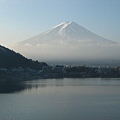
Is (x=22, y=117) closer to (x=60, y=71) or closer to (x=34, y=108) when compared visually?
(x=34, y=108)

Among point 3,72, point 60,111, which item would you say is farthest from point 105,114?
point 3,72

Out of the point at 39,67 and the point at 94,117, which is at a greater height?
the point at 39,67

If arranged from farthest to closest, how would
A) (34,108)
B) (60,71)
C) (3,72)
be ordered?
(60,71) → (3,72) → (34,108)

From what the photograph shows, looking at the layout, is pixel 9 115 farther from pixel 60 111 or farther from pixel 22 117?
pixel 60 111

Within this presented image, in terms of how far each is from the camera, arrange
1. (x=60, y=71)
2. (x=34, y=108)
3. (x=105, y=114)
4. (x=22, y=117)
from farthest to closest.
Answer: (x=60, y=71) < (x=34, y=108) < (x=105, y=114) < (x=22, y=117)

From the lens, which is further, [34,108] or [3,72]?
[3,72]

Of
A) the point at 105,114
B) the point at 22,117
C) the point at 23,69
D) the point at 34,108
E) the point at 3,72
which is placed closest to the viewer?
the point at 22,117

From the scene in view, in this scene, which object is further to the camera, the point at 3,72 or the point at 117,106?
the point at 3,72

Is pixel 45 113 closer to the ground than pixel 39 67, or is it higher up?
closer to the ground

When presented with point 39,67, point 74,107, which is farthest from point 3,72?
point 74,107
